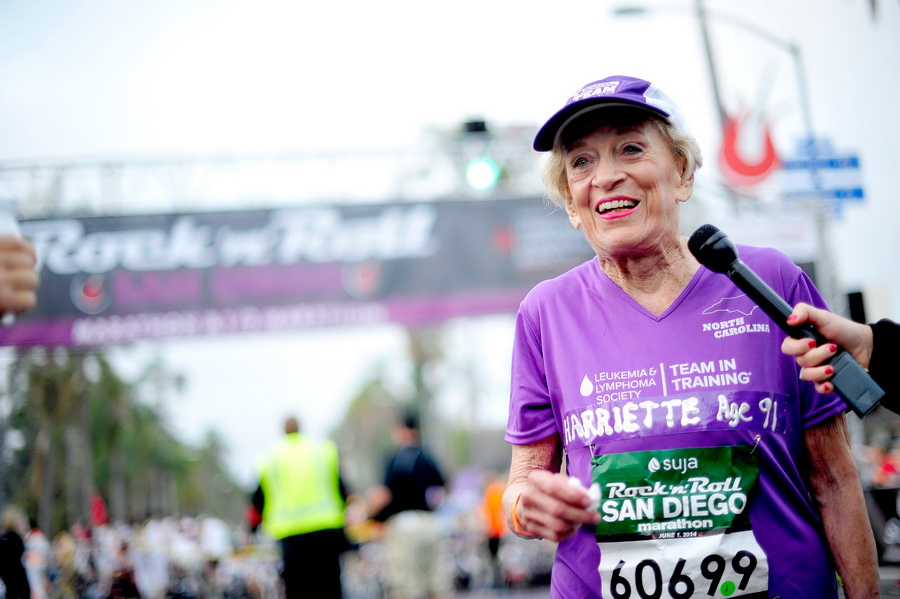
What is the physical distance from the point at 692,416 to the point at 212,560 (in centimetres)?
1658

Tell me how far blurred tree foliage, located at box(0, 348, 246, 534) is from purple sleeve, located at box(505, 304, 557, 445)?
7848mm

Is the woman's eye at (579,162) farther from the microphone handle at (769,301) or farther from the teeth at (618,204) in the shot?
the microphone handle at (769,301)

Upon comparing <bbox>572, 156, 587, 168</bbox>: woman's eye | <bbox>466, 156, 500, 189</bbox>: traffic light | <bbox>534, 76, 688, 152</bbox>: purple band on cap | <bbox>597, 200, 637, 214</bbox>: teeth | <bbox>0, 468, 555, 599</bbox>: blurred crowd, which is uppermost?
<bbox>466, 156, 500, 189</bbox>: traffic light

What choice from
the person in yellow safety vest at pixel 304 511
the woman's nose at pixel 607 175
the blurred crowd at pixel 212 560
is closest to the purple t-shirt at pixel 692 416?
the woman's nose at pixel 607 175

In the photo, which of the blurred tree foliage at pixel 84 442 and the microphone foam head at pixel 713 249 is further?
the blurred tree foliage at pixel 84 442

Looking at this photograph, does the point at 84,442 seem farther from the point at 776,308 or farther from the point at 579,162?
the point at 776,308

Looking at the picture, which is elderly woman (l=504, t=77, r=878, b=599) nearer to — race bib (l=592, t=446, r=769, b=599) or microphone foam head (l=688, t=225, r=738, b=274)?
race bib (l=592, t=446, r=769, b=599)

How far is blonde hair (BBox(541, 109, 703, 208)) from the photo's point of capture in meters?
2.09

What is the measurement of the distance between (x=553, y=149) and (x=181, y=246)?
8.56 meters

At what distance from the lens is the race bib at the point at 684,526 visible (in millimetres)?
1855

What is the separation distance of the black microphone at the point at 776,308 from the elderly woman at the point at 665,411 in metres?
0.15

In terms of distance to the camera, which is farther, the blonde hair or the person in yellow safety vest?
the person in yellow safety vest

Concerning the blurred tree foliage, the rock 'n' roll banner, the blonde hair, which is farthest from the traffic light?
the blonde hair

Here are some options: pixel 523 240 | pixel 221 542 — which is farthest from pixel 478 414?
pixel 523 240
